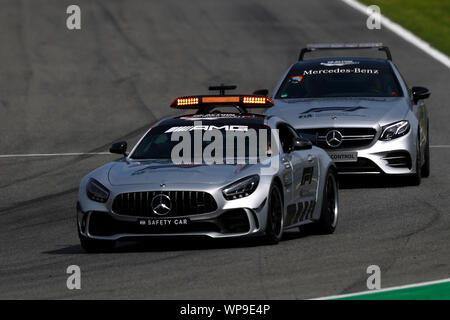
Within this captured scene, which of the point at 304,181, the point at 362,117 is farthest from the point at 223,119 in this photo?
the point at 362,117

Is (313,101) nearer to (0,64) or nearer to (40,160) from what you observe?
(40,160)

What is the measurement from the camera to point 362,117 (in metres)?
16.0

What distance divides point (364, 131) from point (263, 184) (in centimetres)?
504

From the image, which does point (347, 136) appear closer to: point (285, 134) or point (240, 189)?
point (285, 134)

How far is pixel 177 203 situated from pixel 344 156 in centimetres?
518

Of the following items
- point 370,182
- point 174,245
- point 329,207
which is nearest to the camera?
point 174,245

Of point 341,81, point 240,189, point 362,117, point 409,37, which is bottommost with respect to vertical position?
point 240,189

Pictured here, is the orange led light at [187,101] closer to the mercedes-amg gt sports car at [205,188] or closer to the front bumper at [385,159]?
the mercedes-amg gt sports car at [205,188]

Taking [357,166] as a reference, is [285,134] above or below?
above

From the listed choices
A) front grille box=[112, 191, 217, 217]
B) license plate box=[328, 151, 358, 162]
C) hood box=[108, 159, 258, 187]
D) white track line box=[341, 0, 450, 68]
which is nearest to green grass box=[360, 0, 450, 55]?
white track line box=[341, 0, 450, 68]

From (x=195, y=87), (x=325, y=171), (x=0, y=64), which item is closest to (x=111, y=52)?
(x=0, y=64)

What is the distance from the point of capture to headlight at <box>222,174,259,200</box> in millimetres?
10977

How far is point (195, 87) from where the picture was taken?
27.6 meters
